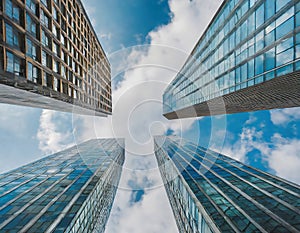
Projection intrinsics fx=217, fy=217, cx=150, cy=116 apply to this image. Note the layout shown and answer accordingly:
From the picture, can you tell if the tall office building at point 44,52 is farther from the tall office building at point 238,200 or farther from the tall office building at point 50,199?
the tall office building at point 238,200

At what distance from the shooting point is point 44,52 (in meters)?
27.7

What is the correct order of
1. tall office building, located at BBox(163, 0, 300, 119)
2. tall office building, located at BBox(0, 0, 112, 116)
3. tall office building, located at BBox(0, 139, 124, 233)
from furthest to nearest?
tall office building, located at BBox(0, 139, 124, 233), tall office building, located at BBox(0, 0, 112, 116), tall office building, located at BBox(163, 0, 300, 119)

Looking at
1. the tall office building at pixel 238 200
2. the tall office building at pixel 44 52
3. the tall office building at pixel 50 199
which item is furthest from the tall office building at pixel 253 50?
the tall office building at pixel 50 199

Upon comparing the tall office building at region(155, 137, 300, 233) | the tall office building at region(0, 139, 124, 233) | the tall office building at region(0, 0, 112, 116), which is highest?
the tall office building at region(0, 0, 112, 116)

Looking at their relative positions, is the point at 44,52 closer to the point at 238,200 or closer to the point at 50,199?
the point at 50,199

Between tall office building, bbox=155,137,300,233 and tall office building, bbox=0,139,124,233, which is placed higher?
tall office building, bbox=155,137,300,233

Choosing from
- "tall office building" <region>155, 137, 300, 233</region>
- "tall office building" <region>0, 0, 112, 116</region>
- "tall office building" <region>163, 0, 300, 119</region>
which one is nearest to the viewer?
"tall office building" <region>163, 0, 300, 119</region>

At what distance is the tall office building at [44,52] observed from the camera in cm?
2011

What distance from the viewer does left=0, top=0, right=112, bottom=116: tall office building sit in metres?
20.1

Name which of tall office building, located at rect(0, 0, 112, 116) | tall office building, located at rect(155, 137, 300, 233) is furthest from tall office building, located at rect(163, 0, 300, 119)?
tall office building, located at rect(0, 0, 112, 116)

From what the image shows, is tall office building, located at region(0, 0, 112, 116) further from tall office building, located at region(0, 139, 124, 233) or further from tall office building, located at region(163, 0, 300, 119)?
tall office building, located at region(163, 0, 300, 119)

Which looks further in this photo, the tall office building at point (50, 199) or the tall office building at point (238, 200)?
the tall office building at point (50, 199)

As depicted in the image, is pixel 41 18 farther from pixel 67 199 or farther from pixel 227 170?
pixel 227 170

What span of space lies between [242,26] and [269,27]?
23.3 ft
